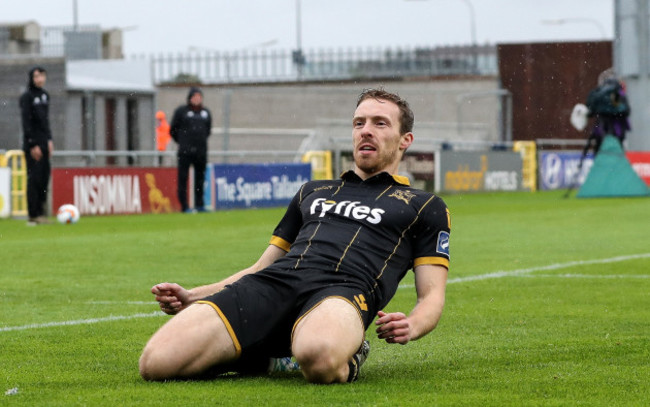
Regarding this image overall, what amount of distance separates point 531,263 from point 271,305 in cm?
720

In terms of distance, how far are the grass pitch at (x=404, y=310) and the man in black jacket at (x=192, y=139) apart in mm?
4711

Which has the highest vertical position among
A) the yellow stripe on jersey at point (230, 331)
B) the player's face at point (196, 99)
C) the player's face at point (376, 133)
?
the player's face at point (196, 99)

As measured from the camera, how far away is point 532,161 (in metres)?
33.8

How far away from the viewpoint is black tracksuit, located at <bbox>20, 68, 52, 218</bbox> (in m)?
18.8

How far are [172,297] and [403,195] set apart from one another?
1.18 meters

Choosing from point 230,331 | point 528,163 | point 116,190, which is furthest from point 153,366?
point 528,163

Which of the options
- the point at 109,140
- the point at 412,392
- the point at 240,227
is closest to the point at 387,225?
the point at 412,392

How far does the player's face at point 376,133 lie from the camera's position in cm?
620

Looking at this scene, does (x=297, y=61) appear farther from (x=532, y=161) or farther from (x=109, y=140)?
(x=532, y=161)

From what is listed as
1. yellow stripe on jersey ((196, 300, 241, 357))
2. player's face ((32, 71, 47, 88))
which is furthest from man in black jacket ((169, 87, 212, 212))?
yellow stripe on jersey ((196, 300, 241, 357))

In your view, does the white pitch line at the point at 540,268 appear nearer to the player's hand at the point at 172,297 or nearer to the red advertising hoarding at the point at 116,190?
the player's hand at the point at 172,297

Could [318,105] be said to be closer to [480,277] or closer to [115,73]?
[115,73]

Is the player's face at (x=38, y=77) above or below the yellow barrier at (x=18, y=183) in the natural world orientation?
above

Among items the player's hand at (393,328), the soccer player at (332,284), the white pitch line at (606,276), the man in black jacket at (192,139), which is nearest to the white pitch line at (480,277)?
the white pitch line at (606,276)
